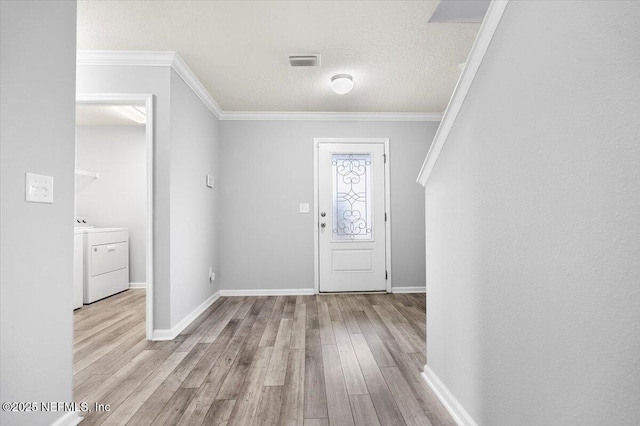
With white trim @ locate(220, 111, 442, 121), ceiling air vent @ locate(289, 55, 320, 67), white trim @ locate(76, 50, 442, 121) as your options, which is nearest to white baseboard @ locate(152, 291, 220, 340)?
white trim @ locate(76, 50, 442, 121)

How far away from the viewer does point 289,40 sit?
8.54 ft

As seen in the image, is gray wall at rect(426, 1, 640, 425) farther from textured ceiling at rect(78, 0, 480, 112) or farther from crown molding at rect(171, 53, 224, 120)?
crown molding at rect(171, 53, 224, 120)

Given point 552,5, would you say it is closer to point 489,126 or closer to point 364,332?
point 489,126

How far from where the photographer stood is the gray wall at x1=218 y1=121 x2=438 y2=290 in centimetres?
430

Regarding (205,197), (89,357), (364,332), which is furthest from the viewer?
(205,197)

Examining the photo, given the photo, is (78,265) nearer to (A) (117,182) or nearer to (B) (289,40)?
(A) (117,182)

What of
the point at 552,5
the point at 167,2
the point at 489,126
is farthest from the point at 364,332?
the point at 167,2

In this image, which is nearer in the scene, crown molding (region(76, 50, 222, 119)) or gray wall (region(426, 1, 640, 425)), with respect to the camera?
gray wall (region(426, 1, 640, 425))

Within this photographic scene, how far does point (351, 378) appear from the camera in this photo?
6.55 ft

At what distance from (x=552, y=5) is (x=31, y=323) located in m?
2.15

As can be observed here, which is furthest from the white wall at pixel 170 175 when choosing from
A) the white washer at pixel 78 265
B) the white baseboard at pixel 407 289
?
the white baseboard at pixel 407 289

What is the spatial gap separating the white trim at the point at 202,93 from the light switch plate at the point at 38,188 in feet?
5.67

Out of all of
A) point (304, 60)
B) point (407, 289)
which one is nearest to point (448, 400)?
point (304, 60)

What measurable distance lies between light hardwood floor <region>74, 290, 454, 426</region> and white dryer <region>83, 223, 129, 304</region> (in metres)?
0.60
